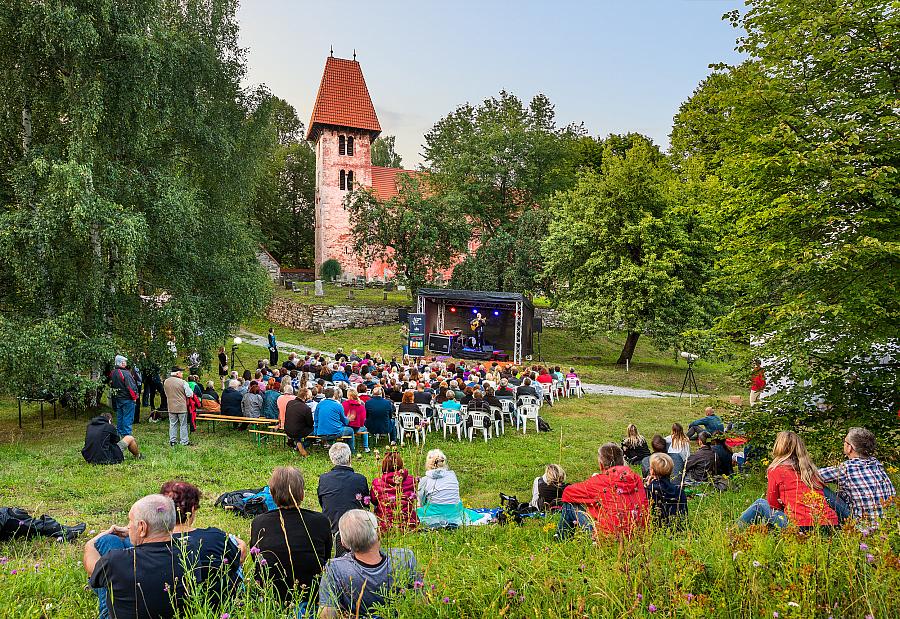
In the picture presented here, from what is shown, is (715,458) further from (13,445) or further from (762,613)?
(13,445)

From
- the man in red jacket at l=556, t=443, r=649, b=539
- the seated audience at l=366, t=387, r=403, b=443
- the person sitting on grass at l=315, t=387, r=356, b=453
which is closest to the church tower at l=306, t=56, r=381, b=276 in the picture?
the seated audience at l=366, t=387, r=403, b=443

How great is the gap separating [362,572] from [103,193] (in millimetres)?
11147

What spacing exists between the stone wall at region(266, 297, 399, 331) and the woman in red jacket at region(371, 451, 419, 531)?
24917 mm

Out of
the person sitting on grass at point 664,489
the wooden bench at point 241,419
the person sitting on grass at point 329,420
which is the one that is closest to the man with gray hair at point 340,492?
the person sitting on grass at point 664,489

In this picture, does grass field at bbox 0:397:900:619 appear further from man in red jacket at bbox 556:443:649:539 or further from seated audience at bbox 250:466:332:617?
seated audience at bbox 250:466:332:617

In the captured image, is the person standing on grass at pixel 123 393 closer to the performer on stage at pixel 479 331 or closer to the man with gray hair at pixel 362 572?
the man with gray hair at pixel 362 572

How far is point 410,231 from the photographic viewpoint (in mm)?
29703

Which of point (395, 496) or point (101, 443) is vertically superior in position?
point (395, 496)

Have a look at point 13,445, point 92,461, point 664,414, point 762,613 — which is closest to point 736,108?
point 762,613

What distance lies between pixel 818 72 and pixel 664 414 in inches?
381

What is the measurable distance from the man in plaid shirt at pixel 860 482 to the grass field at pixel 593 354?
1696 cm

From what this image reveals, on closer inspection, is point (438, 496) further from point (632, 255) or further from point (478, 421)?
point (632, 255)

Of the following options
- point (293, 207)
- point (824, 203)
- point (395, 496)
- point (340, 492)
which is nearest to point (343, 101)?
point (293, 207)

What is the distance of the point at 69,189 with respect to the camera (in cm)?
1037
